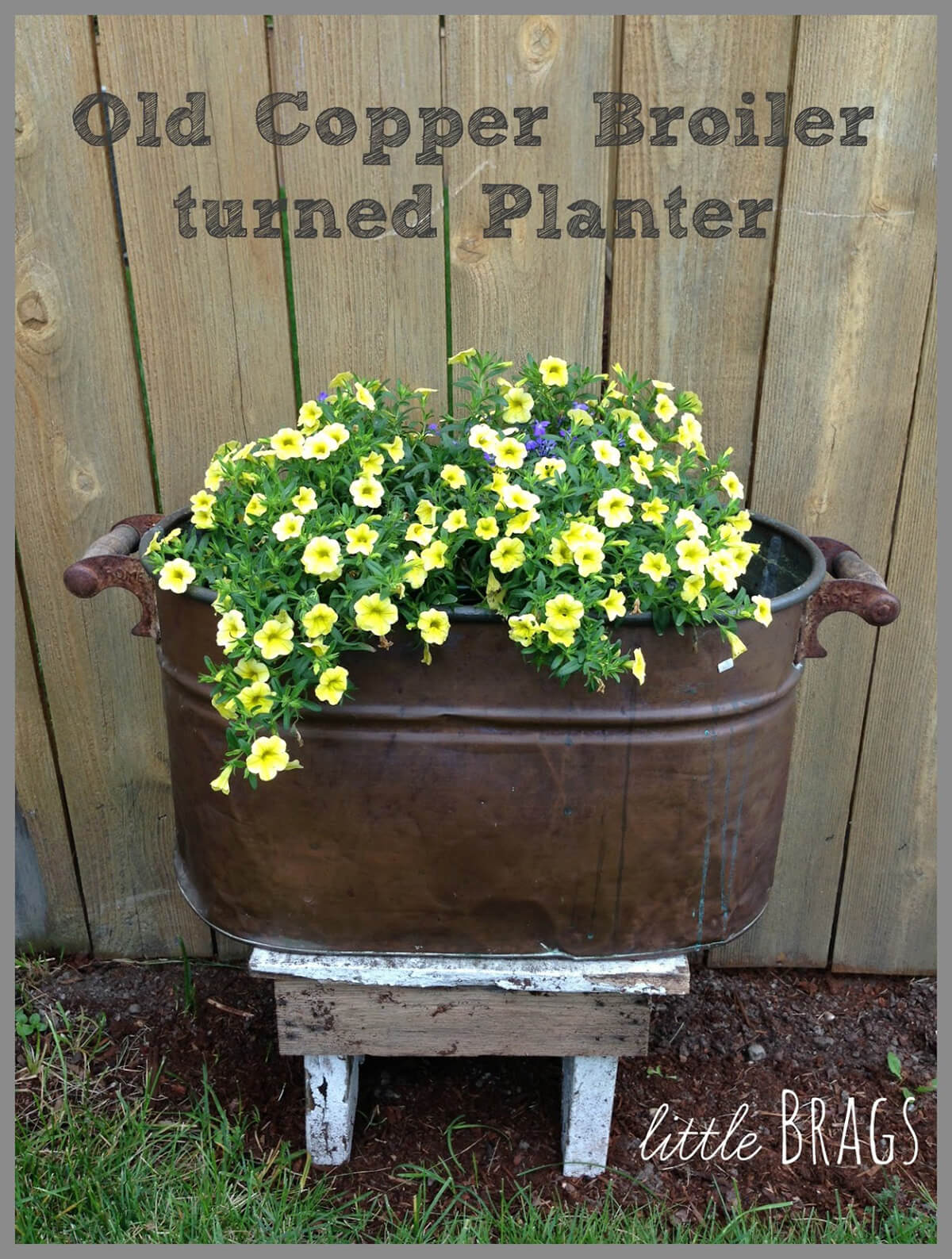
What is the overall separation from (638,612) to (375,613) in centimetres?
31

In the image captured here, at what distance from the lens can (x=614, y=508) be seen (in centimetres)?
129

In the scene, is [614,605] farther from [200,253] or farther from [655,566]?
[200,253]

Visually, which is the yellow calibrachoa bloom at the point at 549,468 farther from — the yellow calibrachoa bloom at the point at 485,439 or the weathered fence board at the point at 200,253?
the weathered fence board at the point at 200,253

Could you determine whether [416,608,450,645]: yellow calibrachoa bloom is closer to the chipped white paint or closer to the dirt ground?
the chipped white paint

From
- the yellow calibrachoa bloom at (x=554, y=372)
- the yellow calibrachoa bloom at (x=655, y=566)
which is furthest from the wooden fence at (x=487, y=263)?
the yellow calibrachoa bloom at (x=655, y=566)

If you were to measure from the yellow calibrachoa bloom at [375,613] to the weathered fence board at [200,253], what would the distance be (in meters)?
0.64

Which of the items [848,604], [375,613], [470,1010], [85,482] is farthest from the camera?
[85,482]

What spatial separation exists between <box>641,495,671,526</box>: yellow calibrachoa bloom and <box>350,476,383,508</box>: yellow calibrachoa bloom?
31cm

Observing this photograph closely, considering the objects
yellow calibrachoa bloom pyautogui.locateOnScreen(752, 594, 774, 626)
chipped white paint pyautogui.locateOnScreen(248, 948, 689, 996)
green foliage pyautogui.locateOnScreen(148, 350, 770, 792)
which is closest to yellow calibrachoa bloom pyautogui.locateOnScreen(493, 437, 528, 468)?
green foliage pyautogui.locateOnScreen(148, 350, 770, 792)

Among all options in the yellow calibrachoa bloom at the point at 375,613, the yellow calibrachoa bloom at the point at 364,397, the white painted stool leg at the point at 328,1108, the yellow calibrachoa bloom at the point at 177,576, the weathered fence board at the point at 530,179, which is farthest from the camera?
the white painted stool leg at the point at 328,1108

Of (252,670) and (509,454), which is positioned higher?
(509,454)

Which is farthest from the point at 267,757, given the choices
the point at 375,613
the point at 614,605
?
the point at 614,605

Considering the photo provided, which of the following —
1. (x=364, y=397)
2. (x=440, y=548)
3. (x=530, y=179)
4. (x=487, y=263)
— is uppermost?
(x=530, y=179)

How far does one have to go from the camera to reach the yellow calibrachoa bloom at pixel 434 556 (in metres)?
1.25
